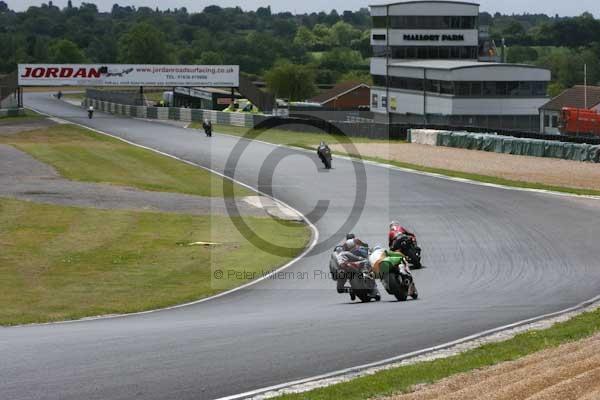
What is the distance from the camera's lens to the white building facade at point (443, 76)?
9156cm

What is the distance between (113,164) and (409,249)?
Result: 31.3 m

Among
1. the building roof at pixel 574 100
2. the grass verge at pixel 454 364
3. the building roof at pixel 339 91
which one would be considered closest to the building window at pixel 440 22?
the building roof at pixel 574 100

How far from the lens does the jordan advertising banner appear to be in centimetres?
9162

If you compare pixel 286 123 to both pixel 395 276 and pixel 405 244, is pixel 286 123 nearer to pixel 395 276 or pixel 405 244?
pixel 405 244

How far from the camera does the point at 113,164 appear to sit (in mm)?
54469

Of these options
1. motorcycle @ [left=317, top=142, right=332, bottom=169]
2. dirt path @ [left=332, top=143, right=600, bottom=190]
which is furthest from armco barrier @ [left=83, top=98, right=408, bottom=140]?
motorcycle @ [left=317, top=142, right=332, bottom=169]

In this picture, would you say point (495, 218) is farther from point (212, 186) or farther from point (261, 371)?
point (261, 371)

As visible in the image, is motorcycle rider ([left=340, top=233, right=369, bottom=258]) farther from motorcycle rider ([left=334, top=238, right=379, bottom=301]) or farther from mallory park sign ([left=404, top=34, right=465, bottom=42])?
mallory park sign ([left=404, top=34, right=465, bottom=42])

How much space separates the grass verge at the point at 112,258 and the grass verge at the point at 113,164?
9040 millimetres

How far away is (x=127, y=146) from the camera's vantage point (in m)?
65.6

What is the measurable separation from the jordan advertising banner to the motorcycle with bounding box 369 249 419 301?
73457 millimetres

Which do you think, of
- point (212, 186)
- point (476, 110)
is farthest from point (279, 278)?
point (476, 110)

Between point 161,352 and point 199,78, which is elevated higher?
point 199,78

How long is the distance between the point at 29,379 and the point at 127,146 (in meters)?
53.6
